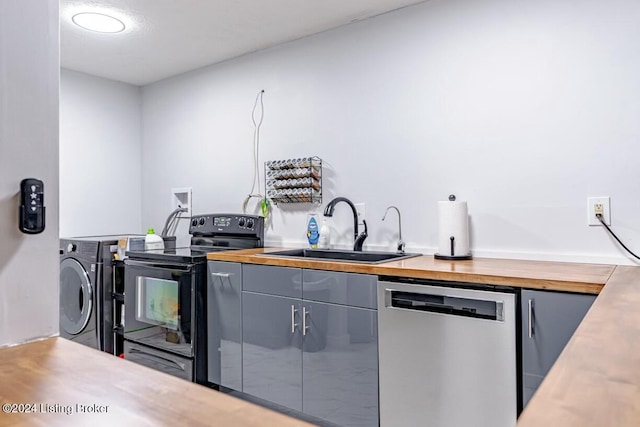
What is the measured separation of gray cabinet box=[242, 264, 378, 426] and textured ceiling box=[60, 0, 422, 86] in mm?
1461

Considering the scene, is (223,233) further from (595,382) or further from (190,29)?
(595,382)

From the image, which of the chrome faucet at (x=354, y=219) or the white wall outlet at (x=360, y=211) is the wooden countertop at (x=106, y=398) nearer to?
the chrome faucet at (x=354, y=219)

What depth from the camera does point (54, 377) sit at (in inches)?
31.9

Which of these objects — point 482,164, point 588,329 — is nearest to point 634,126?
point 482,164

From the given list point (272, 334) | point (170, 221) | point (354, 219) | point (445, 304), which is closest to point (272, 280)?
point (272, 334)

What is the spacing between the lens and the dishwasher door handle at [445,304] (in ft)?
5.57

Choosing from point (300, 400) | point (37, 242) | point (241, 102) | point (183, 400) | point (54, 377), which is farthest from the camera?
point (241, 102)

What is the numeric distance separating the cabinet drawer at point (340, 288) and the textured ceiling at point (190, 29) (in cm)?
149

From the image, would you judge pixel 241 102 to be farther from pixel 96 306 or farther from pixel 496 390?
pixel 496 390

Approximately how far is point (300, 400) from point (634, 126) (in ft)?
6.45

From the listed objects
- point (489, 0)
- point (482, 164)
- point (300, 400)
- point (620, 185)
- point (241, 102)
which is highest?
point (489, 0)

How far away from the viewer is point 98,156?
3.77 meters

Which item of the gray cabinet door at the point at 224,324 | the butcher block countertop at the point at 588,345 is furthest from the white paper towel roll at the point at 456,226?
the gray cabinet door at the point at 224,324

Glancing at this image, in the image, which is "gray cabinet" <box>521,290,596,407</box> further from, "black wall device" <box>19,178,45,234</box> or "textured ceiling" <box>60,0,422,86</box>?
"textured ceiling" <box>60,0,422,86</box>
